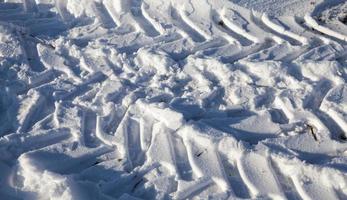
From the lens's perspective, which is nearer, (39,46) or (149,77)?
(149,77)

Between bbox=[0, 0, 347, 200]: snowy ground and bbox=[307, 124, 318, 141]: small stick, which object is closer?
bbox=[0, 0, 347, 200]: snowy ground

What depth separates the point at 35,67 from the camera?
3.25 m

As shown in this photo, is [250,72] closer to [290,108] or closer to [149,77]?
[290,108]

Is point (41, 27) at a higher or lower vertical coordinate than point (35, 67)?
higher

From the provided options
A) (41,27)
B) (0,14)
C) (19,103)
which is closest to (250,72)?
(19,103)

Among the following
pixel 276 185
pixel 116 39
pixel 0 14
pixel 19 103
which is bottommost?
pixel 276 185

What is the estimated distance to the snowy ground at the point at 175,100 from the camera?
224 cm

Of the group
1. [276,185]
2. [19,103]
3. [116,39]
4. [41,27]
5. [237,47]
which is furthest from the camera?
[41,27]

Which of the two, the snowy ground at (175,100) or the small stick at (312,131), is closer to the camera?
the snowy ground at (175,100)

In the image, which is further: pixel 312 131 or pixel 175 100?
pixel 175 100

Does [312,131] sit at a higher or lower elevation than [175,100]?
lower

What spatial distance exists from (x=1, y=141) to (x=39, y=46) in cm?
109

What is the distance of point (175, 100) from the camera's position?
2730 millimetres

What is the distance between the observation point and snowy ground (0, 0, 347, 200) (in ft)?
7.36
